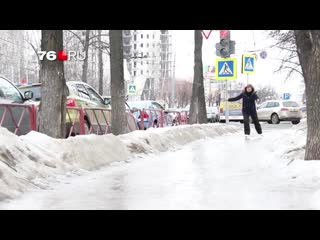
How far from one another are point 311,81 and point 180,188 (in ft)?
8.09

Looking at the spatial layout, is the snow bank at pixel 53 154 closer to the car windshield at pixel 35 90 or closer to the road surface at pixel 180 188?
the road surface at pixel 180 188

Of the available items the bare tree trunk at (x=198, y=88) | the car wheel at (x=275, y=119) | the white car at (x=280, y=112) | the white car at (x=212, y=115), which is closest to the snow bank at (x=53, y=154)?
the bare tree trunk at (x=198, y=88)

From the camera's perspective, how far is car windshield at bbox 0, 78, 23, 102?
9305 millimetres

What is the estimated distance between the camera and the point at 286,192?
5664 millimetres

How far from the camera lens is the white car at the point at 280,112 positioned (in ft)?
102

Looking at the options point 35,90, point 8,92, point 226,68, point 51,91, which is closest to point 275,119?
point 226,68

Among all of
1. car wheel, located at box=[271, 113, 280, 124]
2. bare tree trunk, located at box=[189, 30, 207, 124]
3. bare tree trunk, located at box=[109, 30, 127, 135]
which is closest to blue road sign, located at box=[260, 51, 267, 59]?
car wheel, located at box=[271, 113, 280, 124]

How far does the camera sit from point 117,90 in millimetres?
12172

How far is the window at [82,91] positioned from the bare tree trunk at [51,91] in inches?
136

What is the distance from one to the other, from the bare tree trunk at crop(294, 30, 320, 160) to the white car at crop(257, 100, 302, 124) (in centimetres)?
2480

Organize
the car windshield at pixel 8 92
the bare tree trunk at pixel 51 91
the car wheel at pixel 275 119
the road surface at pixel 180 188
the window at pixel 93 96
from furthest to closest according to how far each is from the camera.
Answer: the car wheel at pixel 275 119 → the window at pixel 93 96 → the car windshield at pixel 8 92 → the bare tree trunk at pixel 51 91 → the road surface at pixel 180 188
